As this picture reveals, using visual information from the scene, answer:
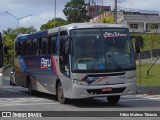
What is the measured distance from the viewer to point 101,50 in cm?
1802

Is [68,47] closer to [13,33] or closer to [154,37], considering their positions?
[154,37]

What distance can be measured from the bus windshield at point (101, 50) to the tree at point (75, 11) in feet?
353

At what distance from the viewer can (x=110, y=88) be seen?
1789 cm

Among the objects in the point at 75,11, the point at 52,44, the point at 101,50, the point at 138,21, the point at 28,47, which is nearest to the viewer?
the point at 101,50

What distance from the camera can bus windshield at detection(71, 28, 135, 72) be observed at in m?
17.9

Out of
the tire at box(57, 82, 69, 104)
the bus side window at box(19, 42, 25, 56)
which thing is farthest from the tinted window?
the tire at box(57, 82, 69, 104)

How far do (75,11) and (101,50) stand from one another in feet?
356

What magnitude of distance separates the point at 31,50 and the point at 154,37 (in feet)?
72.2

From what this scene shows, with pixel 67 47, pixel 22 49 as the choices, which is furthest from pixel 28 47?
pixel 67 47

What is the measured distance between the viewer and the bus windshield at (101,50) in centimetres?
1786

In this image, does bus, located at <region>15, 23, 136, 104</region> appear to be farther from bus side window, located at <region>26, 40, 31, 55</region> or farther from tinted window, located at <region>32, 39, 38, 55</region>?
bus side window, located at <region>26, 40, 31, 55</region>

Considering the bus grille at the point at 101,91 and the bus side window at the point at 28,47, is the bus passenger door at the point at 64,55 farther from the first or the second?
the bus side window at the point at 28,47

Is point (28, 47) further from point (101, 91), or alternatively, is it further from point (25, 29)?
point (25, 29)

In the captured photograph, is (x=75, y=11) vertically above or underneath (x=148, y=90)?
above
